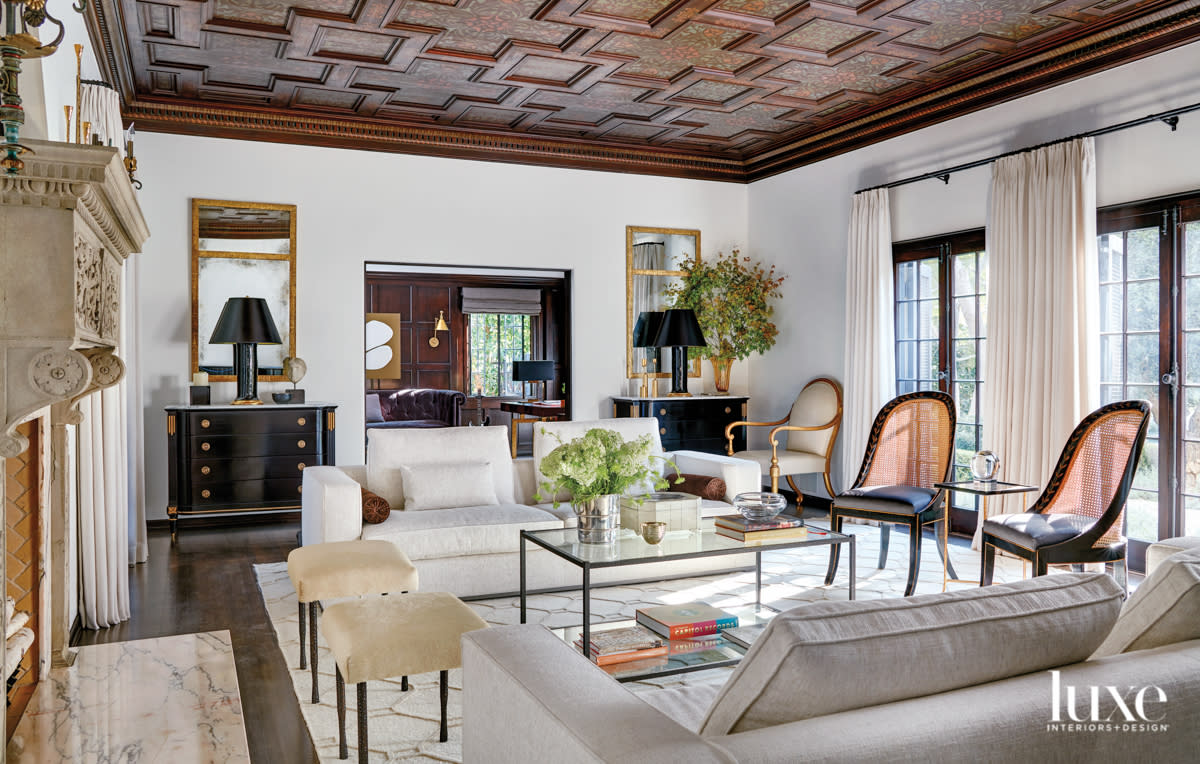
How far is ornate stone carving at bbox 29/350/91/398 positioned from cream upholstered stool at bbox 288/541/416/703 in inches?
45.4

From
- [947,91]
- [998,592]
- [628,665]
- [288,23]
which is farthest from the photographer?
[947,91]

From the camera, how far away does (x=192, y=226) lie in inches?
252

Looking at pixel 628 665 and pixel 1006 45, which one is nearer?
pixel 628 665

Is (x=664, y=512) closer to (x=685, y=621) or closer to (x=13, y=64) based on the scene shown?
(x=685, y=621)

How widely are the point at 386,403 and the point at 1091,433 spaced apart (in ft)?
29.9

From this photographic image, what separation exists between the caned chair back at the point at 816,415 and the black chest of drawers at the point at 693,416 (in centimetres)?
61

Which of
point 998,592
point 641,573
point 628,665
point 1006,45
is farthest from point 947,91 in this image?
point 998,592

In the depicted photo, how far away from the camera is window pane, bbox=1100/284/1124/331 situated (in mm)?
5008

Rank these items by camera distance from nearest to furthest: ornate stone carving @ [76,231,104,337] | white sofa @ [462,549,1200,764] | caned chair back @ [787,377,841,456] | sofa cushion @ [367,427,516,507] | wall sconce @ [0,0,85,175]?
white sofa @ [462,549,1200,764] < wall sconce @ [0,0,85,175] < ornate stone carving @ [76,231,104,337] < sofa cushion @ [367,427,516,507] < caned chair back @ [787,377,841,456]

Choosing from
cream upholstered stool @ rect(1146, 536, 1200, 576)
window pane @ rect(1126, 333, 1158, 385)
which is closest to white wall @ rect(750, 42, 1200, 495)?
window pane @ rect(1126, 333, 1158, 385)

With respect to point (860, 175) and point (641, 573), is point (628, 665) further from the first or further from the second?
point (860, 175)

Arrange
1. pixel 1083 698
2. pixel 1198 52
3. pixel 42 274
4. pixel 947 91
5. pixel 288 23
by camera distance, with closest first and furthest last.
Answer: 1. pixel 1083 698
2. pixel 42 274
3. pixel 1198 52
4. pixel 288 23
5. pixel 947 91

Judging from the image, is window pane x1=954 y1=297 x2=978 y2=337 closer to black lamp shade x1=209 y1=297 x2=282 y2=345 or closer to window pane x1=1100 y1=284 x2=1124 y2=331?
window pane x1=1100 y1=284 x2=1124 y2=331

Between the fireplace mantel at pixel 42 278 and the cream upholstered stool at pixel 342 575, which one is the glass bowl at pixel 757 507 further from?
the fireplace mantel at pixel 42 278
